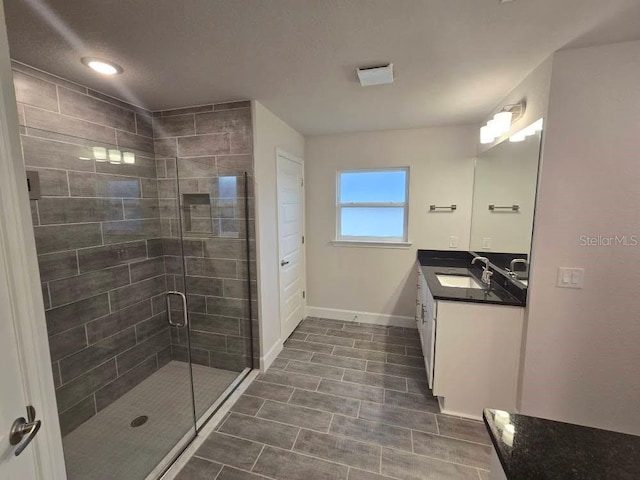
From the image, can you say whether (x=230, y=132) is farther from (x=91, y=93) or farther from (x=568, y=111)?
(x=568, y=111)

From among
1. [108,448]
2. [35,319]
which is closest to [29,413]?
[35,319]

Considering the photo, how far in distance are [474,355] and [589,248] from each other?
1015mm

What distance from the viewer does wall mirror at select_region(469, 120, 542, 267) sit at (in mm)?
1874

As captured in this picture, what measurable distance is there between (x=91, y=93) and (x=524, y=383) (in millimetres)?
3783

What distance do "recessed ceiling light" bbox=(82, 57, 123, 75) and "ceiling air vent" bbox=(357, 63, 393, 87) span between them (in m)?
1.57

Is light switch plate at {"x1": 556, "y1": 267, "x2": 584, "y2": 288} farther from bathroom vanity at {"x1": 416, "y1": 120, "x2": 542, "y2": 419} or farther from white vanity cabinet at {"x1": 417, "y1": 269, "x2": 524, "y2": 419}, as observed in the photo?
white vanity cabinet at {"x1": 417, "y1": 269, "x2": 524, "y2": 419}

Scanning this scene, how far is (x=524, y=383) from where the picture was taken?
186cm

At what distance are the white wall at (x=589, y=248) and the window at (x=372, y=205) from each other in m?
1.72

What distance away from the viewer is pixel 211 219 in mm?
2553

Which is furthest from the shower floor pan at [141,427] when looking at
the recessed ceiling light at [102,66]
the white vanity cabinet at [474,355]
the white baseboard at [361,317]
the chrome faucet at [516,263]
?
the chrome faucet at [516,263]

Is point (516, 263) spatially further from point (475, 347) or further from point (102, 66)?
point (102, 66)

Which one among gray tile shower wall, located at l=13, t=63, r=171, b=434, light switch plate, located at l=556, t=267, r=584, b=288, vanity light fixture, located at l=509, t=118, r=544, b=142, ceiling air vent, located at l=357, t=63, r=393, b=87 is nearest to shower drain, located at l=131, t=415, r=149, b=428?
gray tile shower wall, located at l=13, t=63, r=171, b=434

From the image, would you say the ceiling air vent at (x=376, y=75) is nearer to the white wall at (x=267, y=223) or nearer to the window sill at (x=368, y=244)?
the white wall at (x=267, y=223)

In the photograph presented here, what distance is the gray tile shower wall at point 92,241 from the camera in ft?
5.81
